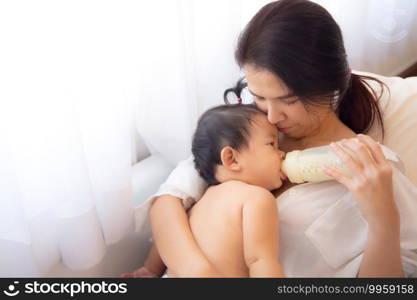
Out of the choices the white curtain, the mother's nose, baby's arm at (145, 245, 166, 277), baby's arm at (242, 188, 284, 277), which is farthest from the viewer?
baby's arm at (145, 245, 166, 277)

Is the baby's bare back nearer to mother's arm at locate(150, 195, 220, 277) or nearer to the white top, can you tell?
mother's arm at locate(150, 195, 220, 277)

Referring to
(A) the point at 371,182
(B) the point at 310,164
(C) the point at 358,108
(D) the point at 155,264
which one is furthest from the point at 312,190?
(D) the point at 155,264

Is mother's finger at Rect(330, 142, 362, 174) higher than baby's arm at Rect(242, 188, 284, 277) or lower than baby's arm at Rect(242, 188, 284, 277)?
higher

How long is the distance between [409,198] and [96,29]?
2.42 ft

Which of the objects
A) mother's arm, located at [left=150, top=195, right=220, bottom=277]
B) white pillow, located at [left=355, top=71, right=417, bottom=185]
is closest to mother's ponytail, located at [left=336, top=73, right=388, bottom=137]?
white pillow, located at [left=355, top=71, right=417, bottom=185]

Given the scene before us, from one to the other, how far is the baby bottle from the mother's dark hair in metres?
0.12

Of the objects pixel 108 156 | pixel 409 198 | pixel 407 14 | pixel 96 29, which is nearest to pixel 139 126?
pixel 108 156

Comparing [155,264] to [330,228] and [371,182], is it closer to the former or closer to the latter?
[330,228]

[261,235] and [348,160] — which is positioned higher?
[348,160]

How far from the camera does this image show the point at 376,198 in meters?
0.87

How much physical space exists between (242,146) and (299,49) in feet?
0.80

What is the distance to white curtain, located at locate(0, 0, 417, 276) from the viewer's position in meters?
0.78

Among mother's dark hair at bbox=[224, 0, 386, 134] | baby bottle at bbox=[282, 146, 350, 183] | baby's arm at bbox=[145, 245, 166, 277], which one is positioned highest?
mother's dark hair at bbox=[224, 0, 386, 134]

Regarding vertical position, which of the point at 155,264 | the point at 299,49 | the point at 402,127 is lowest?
the point at 155,264
